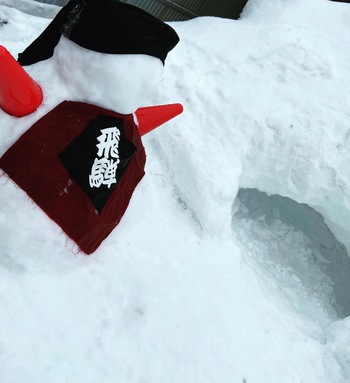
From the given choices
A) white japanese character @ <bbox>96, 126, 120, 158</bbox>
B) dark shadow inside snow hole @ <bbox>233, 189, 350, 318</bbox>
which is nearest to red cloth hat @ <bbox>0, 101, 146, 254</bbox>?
white japanese character @ <bbox>96, 126, 120, 158</bbox>

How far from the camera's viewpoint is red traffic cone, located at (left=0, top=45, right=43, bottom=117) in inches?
48.6

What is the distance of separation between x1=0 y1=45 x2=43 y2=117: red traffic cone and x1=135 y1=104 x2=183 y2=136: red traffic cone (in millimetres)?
526

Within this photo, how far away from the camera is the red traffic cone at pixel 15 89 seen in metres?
1.23

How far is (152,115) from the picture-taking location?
5.93 feet

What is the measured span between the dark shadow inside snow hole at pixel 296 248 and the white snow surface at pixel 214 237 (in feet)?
0.04

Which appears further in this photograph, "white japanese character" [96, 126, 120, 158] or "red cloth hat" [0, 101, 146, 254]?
"white japanese character" [96, 126, 120, 158]

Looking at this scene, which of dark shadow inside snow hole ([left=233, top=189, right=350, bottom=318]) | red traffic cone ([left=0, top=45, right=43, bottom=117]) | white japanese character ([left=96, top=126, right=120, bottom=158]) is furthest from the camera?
dark shadow inside snow hole ([left=233, top=189, right=350, bottom=318])

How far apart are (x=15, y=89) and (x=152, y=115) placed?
684mm

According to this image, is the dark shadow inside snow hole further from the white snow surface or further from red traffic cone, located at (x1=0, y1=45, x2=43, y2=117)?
red traffic cone, located at (x1=0, y1=45, x2=43, y2=117)

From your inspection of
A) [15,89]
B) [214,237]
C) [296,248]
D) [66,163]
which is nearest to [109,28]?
[15,89]

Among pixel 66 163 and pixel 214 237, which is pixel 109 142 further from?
pixel 214 237

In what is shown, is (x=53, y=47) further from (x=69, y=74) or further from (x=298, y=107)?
(x=298, y=107)

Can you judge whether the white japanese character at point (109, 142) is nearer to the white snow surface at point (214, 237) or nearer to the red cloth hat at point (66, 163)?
the red cloth hat at point (66, 163)

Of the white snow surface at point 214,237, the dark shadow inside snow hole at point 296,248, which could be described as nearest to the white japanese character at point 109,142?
the white snow surface at point 214,237
